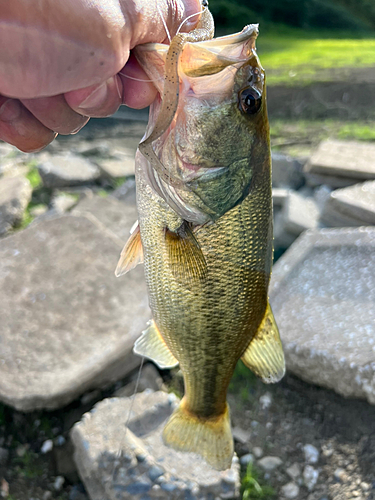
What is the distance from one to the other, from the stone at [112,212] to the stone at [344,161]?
2144 mm

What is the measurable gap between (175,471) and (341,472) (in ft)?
3.06

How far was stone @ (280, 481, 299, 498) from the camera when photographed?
2271 mm

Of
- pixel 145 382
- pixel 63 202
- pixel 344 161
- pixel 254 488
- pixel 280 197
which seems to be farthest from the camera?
pixel 63 202

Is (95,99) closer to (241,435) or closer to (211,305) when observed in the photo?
(211,305)

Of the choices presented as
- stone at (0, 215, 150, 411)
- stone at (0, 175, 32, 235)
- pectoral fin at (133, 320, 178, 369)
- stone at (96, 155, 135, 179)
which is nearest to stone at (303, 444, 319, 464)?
stone at (0, 215, 150, 411)

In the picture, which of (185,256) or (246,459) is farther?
(246,459)

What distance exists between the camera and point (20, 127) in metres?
1.29

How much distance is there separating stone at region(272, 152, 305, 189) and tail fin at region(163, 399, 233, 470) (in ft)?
12.7

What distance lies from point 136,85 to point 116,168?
513 cm

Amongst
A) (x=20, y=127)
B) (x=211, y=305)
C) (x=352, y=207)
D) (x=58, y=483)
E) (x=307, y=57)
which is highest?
(x=20, y=127)

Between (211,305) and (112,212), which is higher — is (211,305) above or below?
above

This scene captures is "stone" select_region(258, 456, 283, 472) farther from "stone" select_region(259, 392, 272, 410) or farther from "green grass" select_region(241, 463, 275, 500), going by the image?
"stone" select_region(259, 392, 272, 410)

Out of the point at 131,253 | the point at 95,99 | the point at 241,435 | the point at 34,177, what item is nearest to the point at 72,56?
the point at 95,99

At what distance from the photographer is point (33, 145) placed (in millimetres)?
1338
